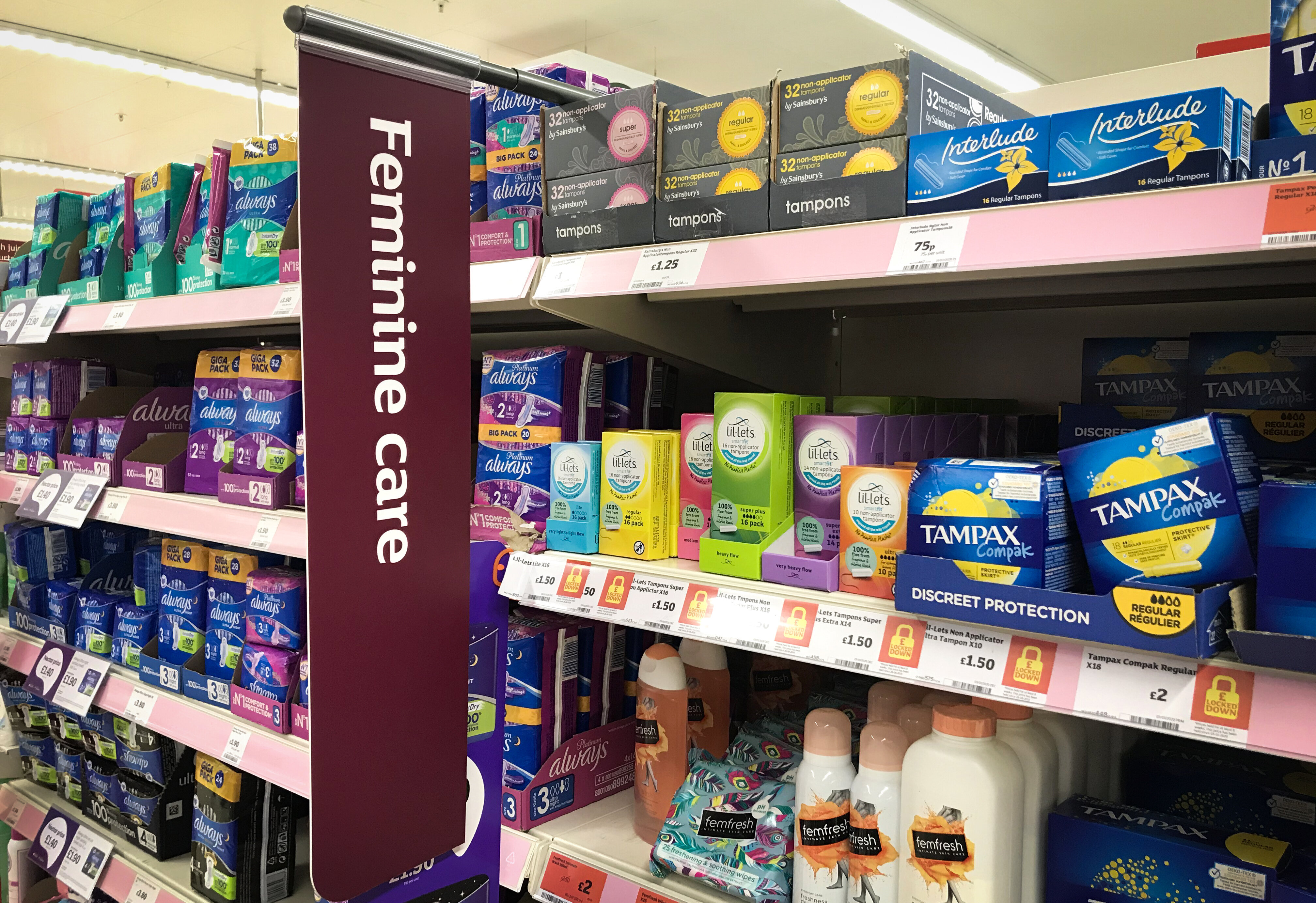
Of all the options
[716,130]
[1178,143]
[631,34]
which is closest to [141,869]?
[716,130]

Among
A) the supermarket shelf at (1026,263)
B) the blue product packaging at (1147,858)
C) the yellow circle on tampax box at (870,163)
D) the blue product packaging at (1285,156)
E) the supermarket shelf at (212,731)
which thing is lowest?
the supermarket shelf at (212,731)

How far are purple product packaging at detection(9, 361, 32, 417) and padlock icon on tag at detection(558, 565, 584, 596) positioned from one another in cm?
193

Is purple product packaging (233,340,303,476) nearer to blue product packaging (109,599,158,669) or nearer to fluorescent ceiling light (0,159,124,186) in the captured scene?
blue product packaging (109,599,158,669)

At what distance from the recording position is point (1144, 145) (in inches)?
34.4

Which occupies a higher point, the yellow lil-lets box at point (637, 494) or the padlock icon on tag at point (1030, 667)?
the yellow lil-lets box at point (637, 494)

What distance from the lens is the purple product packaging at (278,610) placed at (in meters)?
1.77

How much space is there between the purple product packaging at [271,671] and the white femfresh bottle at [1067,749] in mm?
1304

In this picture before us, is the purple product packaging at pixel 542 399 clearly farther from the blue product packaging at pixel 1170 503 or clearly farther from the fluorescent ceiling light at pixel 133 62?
the fluorescent ceiling light at pixel 133 62

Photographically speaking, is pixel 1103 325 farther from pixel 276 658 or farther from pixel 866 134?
pixel 276 658

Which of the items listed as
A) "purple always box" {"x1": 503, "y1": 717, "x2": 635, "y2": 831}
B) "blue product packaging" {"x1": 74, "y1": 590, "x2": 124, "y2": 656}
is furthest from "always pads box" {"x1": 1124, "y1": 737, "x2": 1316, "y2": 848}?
"blue product packaging" {"x1": 74, "y1": 590, "x2": 124, "y2": 656}

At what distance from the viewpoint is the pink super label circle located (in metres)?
1.25

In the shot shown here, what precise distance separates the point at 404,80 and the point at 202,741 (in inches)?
57.7

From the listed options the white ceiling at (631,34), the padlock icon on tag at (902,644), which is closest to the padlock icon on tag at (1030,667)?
the padlock icon on tag at (902,644)

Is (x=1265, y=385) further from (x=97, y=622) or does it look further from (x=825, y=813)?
(x=97, y=622)
